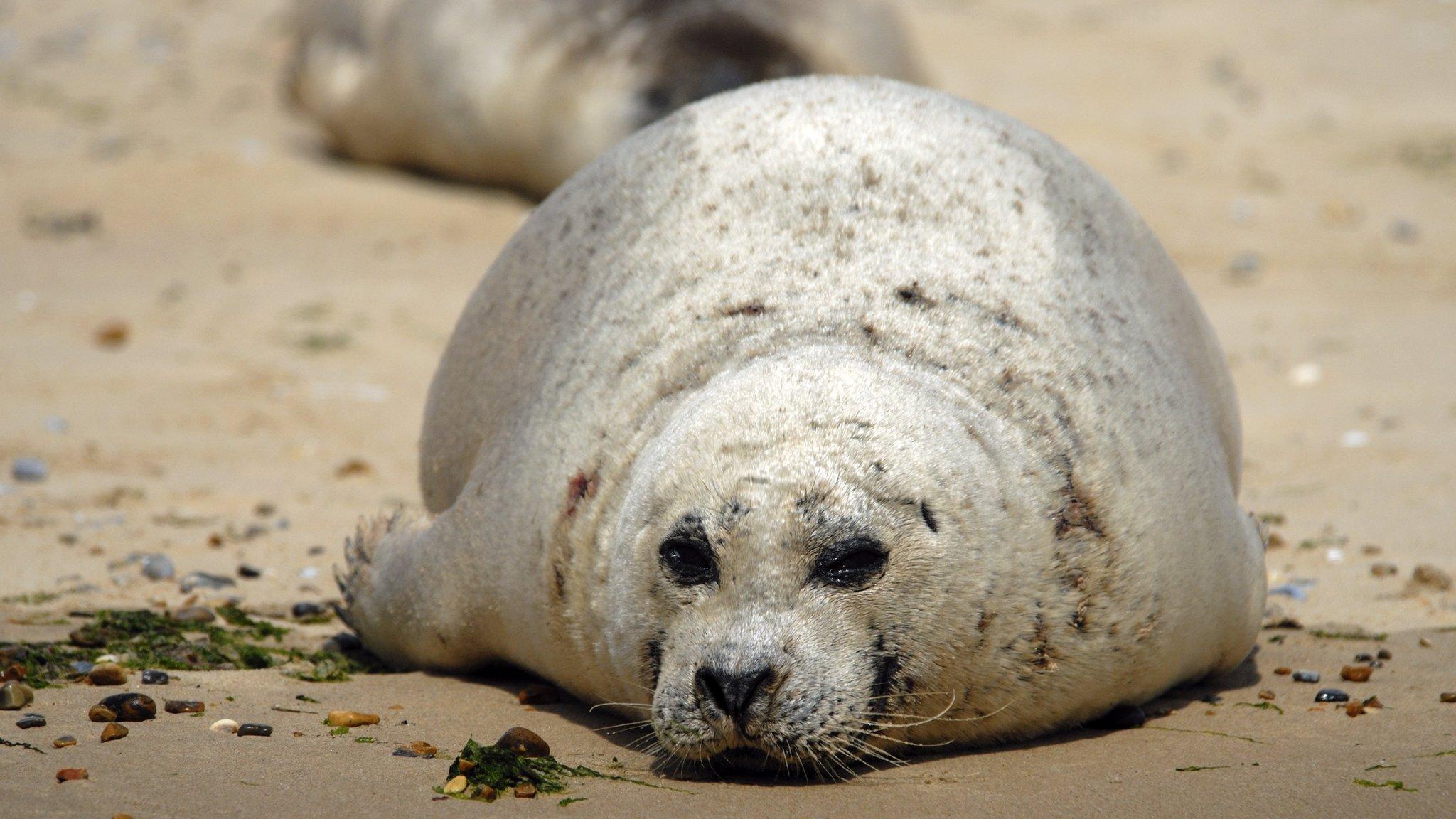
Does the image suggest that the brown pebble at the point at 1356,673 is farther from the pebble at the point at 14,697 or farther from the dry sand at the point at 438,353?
the pebble at the point at 14,697

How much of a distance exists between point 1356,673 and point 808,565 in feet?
4.83

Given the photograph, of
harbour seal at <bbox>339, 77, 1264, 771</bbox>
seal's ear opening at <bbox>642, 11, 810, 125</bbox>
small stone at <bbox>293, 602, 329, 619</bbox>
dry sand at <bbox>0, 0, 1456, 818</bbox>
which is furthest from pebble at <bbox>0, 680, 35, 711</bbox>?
seal's ear opening at <bbox>642, 11, 810, 125</bbox>

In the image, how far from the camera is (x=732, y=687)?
2.65m

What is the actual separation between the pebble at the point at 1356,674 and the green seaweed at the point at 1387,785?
747 mm

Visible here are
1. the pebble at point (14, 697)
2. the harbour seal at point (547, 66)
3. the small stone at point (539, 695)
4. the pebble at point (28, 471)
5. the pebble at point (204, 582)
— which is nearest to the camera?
the pebble at point (14, 697)

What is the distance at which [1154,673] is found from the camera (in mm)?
3201

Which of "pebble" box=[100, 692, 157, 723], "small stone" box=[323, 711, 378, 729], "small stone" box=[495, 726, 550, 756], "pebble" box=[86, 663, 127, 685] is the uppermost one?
"small stone" box=[495, 726, 550, 756]

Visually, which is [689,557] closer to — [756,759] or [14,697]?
[756,759]

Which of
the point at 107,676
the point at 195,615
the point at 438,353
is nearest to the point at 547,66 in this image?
the point at 438,353

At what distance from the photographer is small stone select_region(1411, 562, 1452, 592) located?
4.19m

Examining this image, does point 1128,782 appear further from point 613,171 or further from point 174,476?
point 174,476

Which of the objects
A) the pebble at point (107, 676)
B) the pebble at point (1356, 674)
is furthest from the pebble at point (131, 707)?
the pebble at point (1356, 674)

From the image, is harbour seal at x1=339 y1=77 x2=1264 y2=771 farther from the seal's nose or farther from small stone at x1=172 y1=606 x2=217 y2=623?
small stone at x1=172 y1=606 x2=217 y2=623

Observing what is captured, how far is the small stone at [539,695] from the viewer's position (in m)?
3.45
